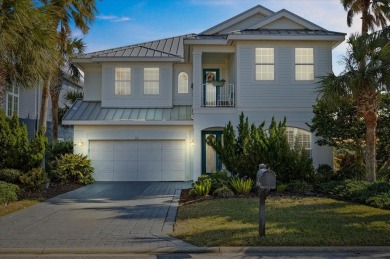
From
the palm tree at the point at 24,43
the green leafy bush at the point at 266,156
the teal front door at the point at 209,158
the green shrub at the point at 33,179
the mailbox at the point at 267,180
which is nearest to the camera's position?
the mailbox at the point at 267,180

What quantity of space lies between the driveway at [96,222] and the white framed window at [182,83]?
768 cm

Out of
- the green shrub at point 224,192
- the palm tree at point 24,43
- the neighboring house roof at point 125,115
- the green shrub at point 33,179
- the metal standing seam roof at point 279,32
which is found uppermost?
the metal standing seam roof at point 279,32

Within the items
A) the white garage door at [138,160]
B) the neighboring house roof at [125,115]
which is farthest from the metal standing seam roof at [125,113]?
the white garage door at [138,160]

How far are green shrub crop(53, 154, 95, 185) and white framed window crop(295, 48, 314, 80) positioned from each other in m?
10.2

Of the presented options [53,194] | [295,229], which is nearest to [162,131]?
[53,194]

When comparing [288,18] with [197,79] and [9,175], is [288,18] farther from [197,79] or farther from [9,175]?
[9,175]

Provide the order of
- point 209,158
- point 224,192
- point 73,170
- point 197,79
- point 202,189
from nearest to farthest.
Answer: point 224,192
point 202,189
point 197,79
point 73,170
point 209,158

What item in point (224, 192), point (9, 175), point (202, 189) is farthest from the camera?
point (9, 175)

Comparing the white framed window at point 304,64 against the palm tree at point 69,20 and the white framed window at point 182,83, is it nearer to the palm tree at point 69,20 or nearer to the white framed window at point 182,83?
the white framed window at point 182,83

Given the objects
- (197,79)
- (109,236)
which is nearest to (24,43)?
(109,236)

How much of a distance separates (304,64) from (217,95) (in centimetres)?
400

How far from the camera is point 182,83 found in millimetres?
21953

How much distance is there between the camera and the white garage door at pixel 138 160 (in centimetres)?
2011

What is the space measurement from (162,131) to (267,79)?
564 cm
